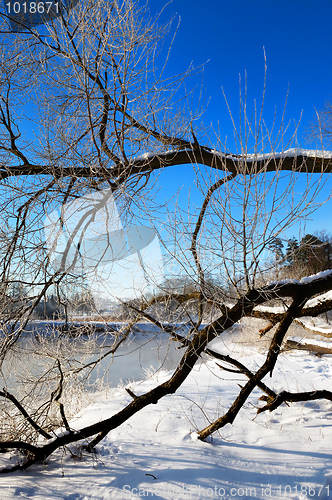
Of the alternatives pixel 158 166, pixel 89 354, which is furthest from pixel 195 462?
pixel 158 166

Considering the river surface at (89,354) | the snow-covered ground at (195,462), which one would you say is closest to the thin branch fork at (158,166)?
the river surface at (89,354)

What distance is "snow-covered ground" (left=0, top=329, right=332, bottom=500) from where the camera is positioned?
290 cm

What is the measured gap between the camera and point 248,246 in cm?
274

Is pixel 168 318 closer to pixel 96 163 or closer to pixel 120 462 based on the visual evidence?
pixel 120 462

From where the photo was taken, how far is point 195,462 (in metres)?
3.36

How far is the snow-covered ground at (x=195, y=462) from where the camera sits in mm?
2904

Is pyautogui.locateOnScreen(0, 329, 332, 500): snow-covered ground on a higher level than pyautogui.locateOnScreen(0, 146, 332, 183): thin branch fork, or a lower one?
lower

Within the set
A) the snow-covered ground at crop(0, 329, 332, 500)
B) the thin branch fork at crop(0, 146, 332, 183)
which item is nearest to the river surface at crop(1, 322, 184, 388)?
the snow-covered ground at crop(0, 329, 332, 500)

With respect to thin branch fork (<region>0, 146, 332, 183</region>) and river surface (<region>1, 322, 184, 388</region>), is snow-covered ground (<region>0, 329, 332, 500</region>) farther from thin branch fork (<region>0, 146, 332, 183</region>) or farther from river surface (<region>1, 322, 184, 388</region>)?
thin branch fork (<region>0, 146, 332, 183</region>)

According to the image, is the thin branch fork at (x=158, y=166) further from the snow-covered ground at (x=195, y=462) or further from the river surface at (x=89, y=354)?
the snow-covered ground at (x=195, y=462)

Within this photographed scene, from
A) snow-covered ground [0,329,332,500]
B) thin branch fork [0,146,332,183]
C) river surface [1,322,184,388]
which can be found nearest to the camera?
snow-covered ground [0,329,332,500]

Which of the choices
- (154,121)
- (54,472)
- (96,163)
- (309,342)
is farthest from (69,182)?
(309,342)

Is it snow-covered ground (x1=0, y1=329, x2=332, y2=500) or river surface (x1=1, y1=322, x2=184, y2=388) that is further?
Result: river surface (x1=1, y1=322, x2=184, y2=388)

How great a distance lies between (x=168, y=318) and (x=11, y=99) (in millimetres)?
3127
